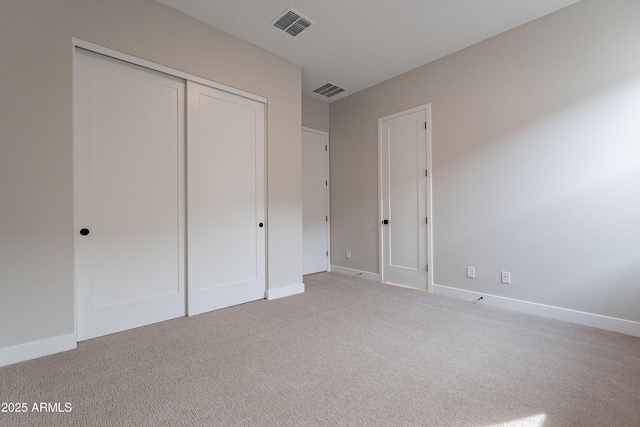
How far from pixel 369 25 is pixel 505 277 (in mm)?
3102

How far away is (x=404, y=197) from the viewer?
4.00 metres

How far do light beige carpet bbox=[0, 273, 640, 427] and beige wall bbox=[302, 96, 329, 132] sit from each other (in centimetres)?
330

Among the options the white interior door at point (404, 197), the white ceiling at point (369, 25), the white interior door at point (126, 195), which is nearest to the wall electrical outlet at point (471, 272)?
the white interior door at point (404, 197)

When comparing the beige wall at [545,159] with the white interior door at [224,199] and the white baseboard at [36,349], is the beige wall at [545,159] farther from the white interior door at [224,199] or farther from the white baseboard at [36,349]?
the white baseboard at [36,349]

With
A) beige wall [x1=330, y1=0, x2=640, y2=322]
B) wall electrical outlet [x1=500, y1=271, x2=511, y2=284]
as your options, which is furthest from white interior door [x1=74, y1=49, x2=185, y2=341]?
wall electrical outlet [x1=500, y1=271, x2=511, y2=284]

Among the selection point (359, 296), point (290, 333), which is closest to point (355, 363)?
point (290, 333)

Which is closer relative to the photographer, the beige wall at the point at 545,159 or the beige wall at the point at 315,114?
the beige wall at the point at 545,159

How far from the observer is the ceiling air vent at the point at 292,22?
276 cm

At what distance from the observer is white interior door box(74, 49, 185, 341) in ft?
7.50

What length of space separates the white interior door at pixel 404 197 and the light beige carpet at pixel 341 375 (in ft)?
3.95

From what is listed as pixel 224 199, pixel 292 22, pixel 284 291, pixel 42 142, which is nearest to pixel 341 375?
→ pixel 284 291

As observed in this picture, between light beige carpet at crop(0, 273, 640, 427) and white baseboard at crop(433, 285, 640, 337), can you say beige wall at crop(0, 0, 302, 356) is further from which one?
white baseboard at crop(433, 285, 640, 337)

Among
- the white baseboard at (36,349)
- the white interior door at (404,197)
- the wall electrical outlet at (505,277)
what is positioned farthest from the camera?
the white interior door at (404,197)

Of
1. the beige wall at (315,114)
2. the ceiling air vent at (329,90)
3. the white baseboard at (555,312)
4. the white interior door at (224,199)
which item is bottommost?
the white baseboard at (555,312)
